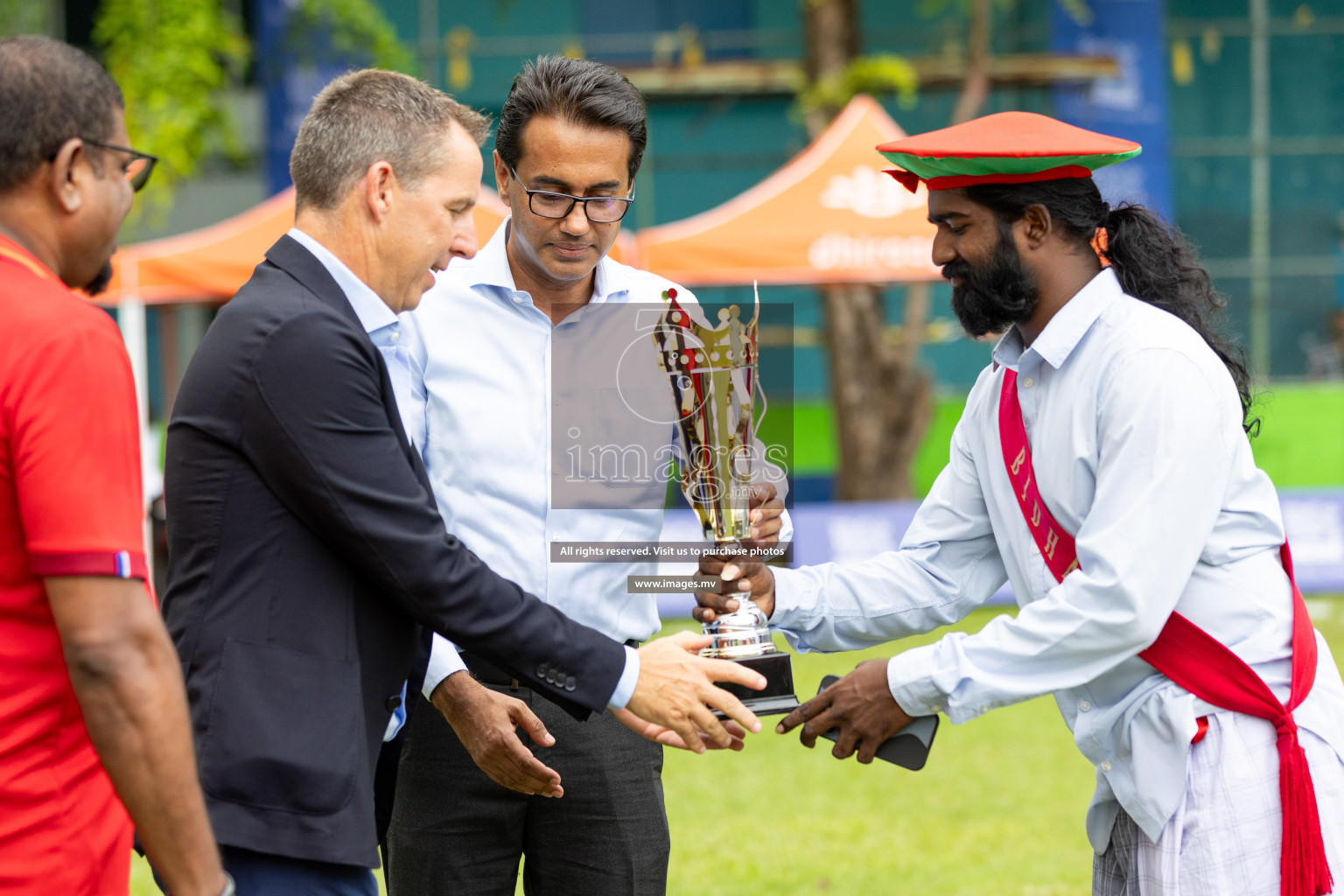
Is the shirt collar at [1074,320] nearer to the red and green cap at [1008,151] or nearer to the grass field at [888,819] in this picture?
the red and green cap at [1008,151]

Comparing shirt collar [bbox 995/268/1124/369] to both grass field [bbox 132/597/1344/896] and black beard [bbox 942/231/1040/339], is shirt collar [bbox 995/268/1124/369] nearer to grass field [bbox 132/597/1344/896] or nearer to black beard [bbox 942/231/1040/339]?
black beard [bbox 942/231/1040/339]

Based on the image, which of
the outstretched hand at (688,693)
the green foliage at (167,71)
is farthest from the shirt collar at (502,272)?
the green foliage at (167,71)

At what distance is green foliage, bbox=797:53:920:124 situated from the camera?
43.7 ft

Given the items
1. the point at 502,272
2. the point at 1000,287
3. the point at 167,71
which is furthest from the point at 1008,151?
the point at 167,71

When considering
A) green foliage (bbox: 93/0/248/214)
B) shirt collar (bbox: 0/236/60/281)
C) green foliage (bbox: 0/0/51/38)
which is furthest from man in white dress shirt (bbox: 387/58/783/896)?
green foliage (bbox: 0/0/51/38)

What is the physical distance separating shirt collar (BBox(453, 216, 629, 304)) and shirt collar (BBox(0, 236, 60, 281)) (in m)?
1.12

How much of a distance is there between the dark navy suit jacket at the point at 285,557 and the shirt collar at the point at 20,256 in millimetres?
305

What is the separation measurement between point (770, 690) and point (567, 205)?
108 cm

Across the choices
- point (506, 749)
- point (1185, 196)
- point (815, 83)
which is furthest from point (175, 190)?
point (506, 749)

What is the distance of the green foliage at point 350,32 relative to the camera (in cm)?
1393

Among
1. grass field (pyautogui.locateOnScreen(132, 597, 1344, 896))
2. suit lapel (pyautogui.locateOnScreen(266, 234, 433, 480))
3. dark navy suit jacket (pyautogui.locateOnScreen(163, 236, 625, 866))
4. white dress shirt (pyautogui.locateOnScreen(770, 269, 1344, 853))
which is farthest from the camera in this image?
grass field (pyautogui.locateOnScreen(132, 597, 1344, 896))

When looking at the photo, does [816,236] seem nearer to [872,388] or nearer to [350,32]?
[872,388]

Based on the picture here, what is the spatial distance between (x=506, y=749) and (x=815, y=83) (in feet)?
41.6

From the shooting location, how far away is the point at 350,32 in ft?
46.5
